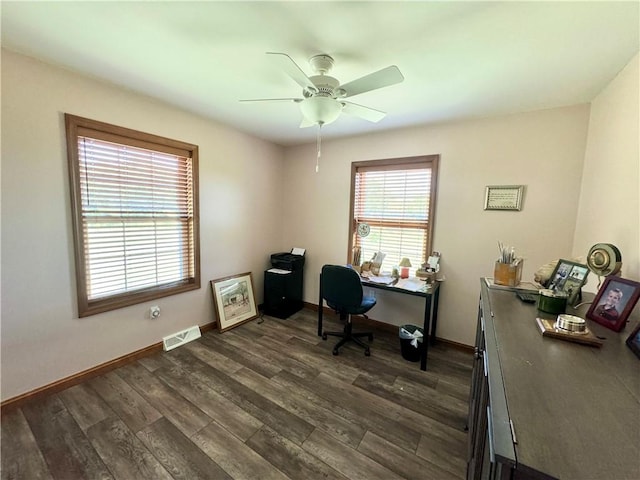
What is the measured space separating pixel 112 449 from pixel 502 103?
3769 mm

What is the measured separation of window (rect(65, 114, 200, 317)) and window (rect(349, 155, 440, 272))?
6.34 ft

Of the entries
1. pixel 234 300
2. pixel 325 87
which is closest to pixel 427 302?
pixel 325 87

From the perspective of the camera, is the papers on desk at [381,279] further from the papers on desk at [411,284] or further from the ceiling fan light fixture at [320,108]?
the ceiling fan light fixture at [320,108]

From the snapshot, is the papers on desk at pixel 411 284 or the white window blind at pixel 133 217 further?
the papers on desk at pixel 411 284

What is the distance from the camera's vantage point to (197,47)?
157cm

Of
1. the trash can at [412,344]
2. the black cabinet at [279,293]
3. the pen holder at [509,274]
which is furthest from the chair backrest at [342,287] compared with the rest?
the pen holder at [509,274]

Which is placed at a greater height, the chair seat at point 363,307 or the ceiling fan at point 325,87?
the ceiling fan at point 325,87

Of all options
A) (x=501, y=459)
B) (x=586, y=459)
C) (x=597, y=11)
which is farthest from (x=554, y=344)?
(x=597, y=11)

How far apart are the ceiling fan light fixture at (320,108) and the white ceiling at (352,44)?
0.89 ft

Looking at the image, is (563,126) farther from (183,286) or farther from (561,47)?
(183,286)

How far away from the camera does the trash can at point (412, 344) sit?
247 centimetres

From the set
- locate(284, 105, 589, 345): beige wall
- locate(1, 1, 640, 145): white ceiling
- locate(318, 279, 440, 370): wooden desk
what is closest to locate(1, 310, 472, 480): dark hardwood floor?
locate(318, 279, 440, 370): wooden desk

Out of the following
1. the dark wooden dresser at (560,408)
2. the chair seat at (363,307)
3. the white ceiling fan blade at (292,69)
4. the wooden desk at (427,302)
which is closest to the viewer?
the dark wooden dresser at (560,408)

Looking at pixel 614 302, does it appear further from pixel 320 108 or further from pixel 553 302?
pixel 320 108
